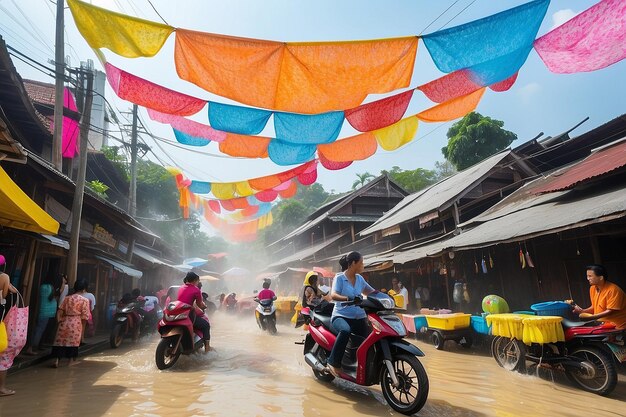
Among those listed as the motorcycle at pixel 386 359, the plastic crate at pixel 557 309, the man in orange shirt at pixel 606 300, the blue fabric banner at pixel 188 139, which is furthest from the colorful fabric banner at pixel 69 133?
the man in orange shirt at pixel 606 300

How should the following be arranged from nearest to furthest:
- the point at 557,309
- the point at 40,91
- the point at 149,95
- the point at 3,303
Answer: the point at 3,303 → the point at 557,309 → the point at 149,95 → the point at 40,91

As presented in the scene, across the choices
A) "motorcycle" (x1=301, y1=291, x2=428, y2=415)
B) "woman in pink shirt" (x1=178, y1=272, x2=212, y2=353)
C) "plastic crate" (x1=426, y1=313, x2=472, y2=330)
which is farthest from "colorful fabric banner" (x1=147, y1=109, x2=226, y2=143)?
"plastic crate" (x1=426, y1=313, x2=472, y2=330)

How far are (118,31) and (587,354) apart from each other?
8.36 meters

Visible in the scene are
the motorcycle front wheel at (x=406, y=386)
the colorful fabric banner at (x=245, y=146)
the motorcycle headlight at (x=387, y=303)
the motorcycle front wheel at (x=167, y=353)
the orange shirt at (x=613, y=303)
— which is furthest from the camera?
the colorful fabric banner at (x=245, y=146)

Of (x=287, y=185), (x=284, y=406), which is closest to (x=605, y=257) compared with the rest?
(x=284, y=406)

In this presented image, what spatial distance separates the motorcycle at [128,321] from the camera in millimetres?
8555

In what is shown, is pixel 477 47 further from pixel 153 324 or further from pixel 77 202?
pixel 153 324

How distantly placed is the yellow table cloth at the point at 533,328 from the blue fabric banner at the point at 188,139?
7442 mm

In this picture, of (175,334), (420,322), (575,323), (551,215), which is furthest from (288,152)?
(575,323)

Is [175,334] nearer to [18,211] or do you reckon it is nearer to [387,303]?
[18,211]

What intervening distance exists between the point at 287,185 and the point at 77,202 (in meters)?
7.10

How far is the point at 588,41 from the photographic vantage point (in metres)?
5.30

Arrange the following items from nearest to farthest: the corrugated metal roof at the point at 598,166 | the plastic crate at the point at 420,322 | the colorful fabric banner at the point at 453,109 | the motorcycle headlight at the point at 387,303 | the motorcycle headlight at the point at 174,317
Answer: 1. the motorcycle headlight at the point at 387,303
2. the motorcycle headlight at the point at 174,317
3. the corrugated metal roof at the point at 598,166
4. the colorful fabric banner at the point at 453,109
5. the plastic crate at the point at 420,322

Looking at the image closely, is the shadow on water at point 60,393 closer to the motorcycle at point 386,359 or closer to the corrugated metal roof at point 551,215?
the motorcycle at point 386,359
